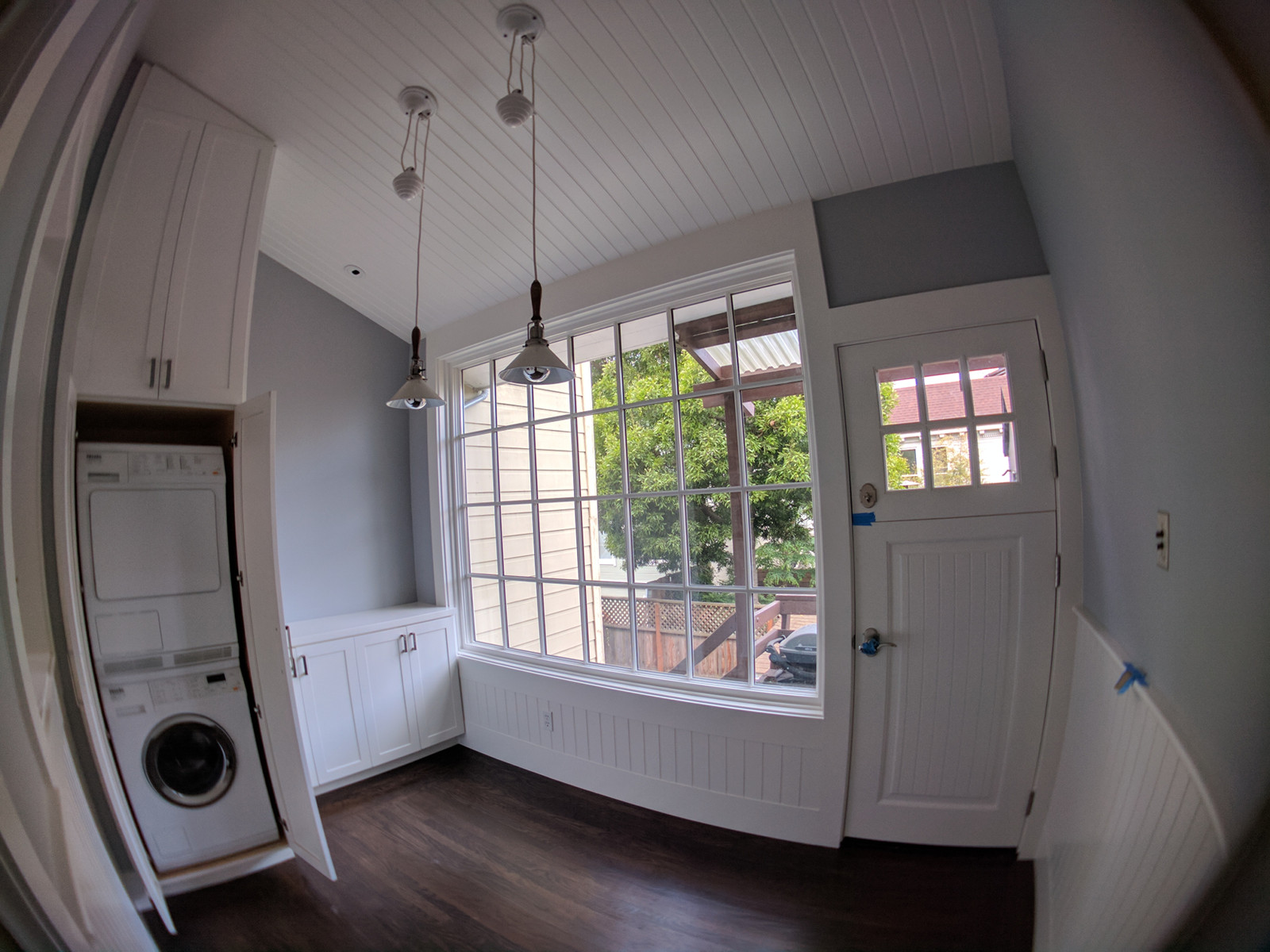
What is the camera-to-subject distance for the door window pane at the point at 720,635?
2.29m

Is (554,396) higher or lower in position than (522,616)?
higher

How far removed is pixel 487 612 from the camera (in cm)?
327

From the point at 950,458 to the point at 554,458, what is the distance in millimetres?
1969

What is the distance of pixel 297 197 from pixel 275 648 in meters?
2.14

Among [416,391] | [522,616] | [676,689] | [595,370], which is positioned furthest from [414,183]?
[676,689]

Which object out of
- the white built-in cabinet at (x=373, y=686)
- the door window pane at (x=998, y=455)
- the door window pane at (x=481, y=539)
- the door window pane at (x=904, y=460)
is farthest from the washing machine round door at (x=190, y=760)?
the door window pane at (x=998, y=455)

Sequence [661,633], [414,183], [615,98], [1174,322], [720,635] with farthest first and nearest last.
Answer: [661,633], [720,635], [414,183], [615,98], [1174,322]

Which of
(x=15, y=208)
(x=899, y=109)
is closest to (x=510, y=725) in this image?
(x=15, y=208)

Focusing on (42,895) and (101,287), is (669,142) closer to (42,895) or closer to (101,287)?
(101,287)

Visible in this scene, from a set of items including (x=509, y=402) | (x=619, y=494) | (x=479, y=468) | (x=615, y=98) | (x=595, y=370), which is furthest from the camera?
(x=479, y=468)

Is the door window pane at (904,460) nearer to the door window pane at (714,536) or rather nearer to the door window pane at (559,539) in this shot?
the door window pane at (714,536)

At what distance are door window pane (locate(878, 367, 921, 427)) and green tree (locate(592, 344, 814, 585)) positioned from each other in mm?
327

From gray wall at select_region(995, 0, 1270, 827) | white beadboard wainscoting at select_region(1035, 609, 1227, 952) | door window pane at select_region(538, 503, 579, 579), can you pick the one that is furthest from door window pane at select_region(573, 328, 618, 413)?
white beadboard wainscoting at select_region(1035, 609, 1227, 952)

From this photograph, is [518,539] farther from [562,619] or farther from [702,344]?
[702,344]
